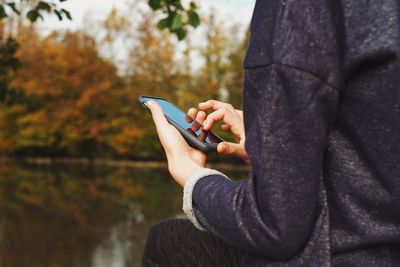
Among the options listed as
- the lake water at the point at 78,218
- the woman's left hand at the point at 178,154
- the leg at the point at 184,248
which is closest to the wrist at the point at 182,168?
the woman's left hand at the point at 178,154

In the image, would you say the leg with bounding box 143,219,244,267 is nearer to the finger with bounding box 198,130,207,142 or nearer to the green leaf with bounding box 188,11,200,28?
the finger with bounding box 198,130,207,142

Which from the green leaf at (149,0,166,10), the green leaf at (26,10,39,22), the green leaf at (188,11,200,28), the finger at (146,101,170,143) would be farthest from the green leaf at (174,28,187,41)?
the finger at (146,101,170,143)

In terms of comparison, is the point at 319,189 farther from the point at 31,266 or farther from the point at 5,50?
the point at 31,266

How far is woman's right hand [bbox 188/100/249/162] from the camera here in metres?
1.45

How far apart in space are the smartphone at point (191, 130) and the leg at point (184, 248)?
0.25 meters

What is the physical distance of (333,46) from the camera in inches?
38.6

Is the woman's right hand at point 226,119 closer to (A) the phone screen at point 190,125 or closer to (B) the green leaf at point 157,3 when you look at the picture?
(A) the phone screen at point 190,125

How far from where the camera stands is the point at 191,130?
4.60ft

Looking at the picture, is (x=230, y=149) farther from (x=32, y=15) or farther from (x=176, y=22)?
(x=32, y=15)

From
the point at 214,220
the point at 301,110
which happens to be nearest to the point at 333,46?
the point at 301,110

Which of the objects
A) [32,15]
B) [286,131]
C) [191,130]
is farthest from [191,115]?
[32,15]

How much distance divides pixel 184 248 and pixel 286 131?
661 millimetres

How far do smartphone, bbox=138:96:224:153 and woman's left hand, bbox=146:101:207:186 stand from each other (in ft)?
0.05

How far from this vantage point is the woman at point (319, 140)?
0.97 m
